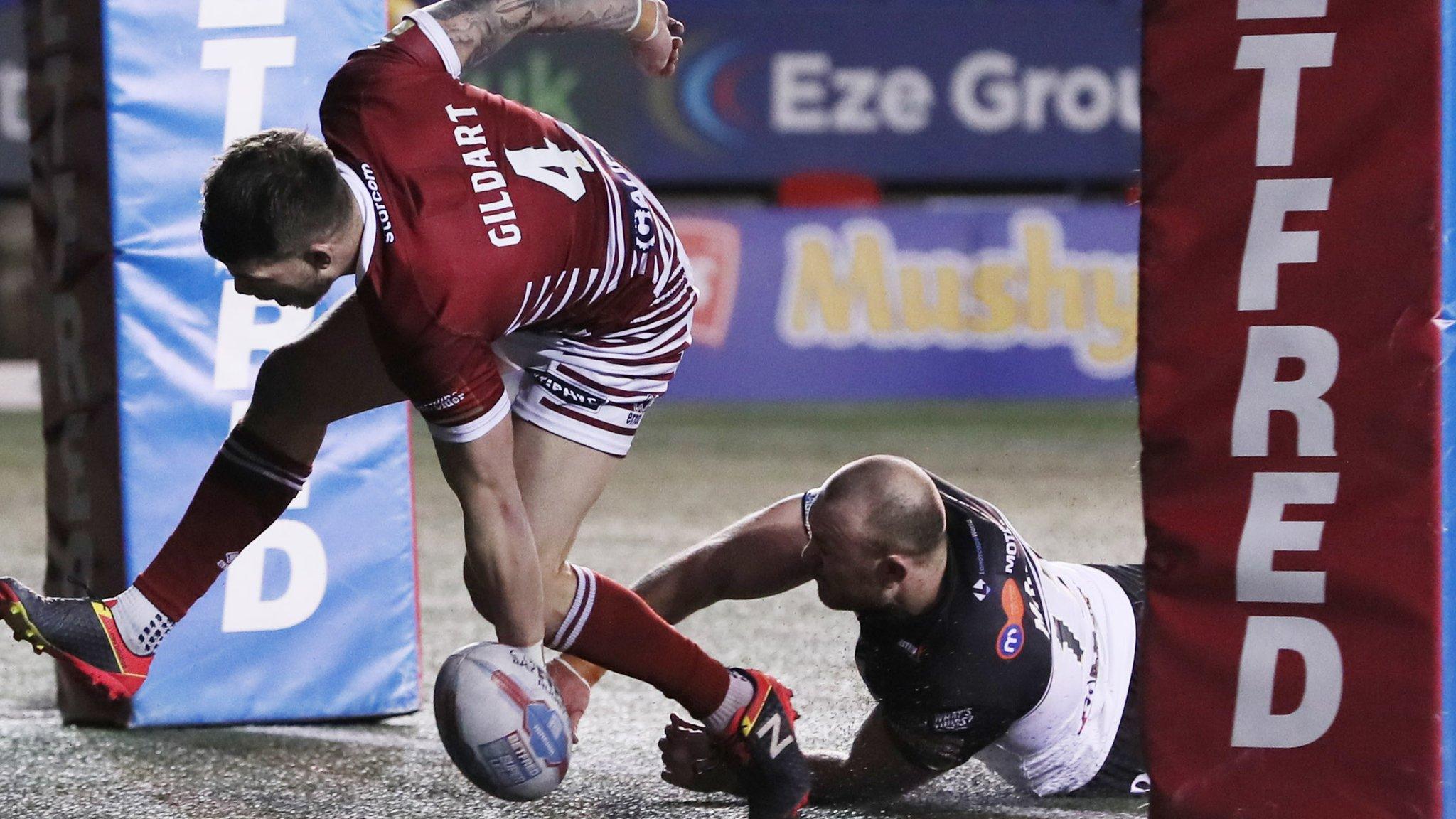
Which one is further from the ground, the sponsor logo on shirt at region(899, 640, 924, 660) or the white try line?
the sponsor logo on shirt at region(899, 640, 924, 660)

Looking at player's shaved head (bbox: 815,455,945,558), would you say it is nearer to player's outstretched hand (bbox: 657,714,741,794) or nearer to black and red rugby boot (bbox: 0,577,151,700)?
player's outstretched hand (bbox: 657,714,741,794)

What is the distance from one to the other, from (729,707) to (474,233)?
0.93 m

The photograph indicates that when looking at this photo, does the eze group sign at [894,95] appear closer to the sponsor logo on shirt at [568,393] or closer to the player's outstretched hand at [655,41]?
the player's outstretched hand at [655,41]

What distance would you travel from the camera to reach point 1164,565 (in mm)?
2441

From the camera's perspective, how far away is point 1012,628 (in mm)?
2920

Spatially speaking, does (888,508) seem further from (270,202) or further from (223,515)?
(223,515)

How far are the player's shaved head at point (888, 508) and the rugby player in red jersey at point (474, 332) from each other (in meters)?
0.39

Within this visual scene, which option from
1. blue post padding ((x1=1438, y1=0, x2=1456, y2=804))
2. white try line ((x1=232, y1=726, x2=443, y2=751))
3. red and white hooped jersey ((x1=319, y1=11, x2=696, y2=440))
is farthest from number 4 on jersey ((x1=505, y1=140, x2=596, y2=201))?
blue post padding ((x1=1438, y1=0, x2=1456, y2=804))

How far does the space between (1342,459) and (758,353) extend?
33.3ft

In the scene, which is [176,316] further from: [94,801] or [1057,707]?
[1057,707]

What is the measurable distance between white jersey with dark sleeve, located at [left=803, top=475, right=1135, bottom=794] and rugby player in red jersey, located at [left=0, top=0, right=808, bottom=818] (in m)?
0.26

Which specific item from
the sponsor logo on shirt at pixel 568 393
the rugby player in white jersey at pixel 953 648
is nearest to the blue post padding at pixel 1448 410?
the rugby player in white jersey at pixel 953 648

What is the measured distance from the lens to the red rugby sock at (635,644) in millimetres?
3072

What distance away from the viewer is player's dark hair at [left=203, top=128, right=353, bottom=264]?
2543mm
